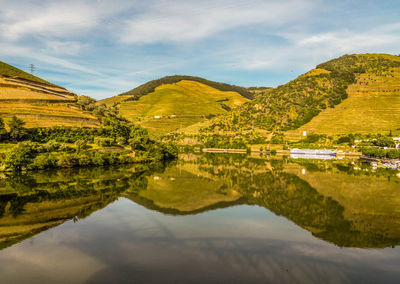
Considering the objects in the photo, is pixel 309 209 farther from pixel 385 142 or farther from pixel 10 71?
pixel 10 71

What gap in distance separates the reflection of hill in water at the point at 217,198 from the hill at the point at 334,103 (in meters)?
81.2

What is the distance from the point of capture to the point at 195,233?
64.9 feet

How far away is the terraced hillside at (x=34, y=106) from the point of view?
6338cm

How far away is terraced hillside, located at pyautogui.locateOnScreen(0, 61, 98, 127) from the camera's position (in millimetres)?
63375

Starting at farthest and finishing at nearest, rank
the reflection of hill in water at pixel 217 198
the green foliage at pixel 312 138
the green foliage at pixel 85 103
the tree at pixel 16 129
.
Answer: the green foliage at pixel 312 138 < the green foliage at pixel 85 103 < the tree at pixel 16 129 < the reflection of hill in water at pixel 217 198

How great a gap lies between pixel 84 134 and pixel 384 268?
195ft

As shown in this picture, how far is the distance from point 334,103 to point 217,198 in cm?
12506

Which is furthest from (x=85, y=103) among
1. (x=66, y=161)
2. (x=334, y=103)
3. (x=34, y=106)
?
(x=334, y=103)

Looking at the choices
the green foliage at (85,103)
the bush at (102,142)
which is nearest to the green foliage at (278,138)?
the green foliage at (85,103)

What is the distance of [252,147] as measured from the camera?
365ft

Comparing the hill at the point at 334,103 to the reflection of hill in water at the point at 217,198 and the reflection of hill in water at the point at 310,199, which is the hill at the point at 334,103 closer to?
the reflection of hill in water at the point at 310,199

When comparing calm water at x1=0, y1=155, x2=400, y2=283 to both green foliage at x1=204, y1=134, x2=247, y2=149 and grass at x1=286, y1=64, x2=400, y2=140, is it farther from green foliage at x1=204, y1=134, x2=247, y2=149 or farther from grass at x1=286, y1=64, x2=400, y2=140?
grass at x1=286, y1=64, x2=400, y2=140

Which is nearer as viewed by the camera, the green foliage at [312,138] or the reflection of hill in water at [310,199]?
the reflection of hill in water at [310,199]

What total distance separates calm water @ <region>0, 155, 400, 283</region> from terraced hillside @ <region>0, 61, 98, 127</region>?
3068cm
